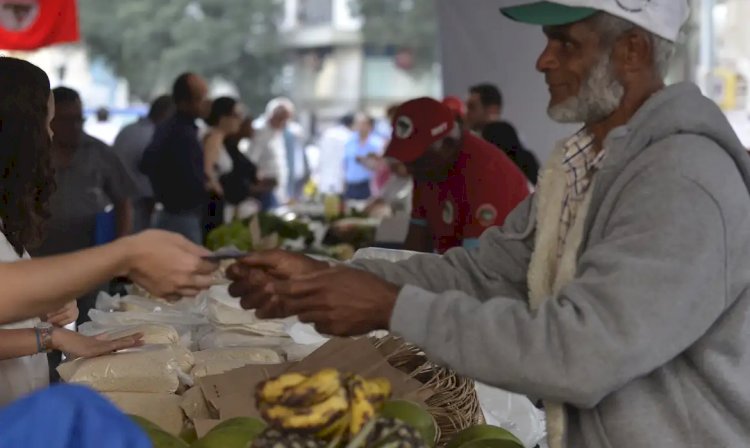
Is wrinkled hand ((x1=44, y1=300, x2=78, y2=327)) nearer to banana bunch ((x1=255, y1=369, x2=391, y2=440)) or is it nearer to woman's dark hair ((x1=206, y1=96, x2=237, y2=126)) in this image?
banana bunch ((x1=255, y1=369, x2=391, y2=440))

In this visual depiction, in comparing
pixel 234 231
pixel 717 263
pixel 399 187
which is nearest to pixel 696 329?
pixel 717 263

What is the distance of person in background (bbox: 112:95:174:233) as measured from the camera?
369 inches

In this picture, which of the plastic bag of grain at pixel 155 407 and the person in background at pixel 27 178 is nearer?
the plastic bag of grain at pixel 155 407

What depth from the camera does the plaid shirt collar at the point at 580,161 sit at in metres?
2.45

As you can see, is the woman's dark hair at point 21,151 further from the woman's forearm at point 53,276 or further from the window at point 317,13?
the window at point 317,13

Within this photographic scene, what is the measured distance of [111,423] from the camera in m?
1.80

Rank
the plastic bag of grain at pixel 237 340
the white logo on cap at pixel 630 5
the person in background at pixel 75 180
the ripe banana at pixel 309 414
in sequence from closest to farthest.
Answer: the ripe banana at pixel 309 414, the white logo on cap at pixel 630 5, the plastic bag of grain at pixel 237 340, the person in background at pixel 75 180

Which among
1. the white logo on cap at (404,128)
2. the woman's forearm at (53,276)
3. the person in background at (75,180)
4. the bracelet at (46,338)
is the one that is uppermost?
the woman's forearm at (53,276)

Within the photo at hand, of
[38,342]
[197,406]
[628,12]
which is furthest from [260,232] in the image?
[628,12]

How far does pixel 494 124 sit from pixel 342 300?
612cm

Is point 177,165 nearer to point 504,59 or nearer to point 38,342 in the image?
point 504,59

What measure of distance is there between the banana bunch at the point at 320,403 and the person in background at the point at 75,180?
183 inches

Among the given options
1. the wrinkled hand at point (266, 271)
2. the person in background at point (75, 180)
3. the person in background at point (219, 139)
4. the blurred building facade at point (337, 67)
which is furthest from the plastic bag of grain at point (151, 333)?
the blurred building facade at point (337, 67)

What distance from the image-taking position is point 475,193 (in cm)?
514
